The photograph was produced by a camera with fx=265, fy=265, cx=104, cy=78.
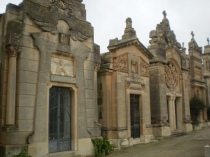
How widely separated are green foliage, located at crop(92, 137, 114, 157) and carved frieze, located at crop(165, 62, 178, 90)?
7.43 meters

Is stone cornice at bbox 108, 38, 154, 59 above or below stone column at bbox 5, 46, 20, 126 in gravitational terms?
above

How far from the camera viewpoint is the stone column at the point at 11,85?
770 cm

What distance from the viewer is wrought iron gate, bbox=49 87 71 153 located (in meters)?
8.92

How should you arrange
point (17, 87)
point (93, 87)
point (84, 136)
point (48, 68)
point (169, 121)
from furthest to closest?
point (169, 121) < point (93, 87) < point (84, 136) < point (48, 68) < point (17, 87)

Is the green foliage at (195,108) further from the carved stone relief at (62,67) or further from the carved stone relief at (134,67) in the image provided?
the carved stone relief at (62,67)

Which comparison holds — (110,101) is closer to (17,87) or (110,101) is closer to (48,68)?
(48,68)

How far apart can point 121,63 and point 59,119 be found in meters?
4.63

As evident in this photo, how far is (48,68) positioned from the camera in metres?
8.74

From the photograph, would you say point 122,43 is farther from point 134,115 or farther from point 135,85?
point 134,115

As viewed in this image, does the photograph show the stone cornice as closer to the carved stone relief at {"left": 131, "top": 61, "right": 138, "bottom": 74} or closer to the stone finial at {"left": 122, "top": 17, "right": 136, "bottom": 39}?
the stone finial at {"left": 122, "top": 17, "right": 136, "bottom": 39}

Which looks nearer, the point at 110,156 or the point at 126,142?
the point at 110,156

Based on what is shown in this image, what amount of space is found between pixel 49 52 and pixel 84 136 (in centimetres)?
325

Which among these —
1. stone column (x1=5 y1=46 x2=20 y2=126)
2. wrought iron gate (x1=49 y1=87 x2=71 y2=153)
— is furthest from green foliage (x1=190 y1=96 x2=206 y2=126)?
stone column (x1=5 y1=46 x2=20 y2=126)

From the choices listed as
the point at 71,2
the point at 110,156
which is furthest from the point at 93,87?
the point at 71,2
